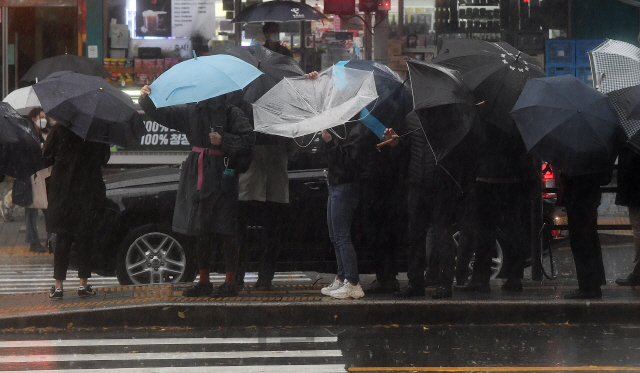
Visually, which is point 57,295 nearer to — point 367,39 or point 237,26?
point 237,26

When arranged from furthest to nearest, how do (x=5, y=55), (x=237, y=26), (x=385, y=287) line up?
(x=5, y=55) → (x=237, y=26) → (x=385, y=287)

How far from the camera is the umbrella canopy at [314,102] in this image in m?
7.43

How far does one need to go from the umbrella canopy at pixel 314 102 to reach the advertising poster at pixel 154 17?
30.0 ft

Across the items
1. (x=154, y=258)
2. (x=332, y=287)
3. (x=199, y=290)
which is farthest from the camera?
(x=154, y=258)

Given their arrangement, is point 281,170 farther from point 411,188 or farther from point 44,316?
point 44,316

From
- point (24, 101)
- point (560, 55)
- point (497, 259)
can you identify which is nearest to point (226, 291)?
point (497, 259)

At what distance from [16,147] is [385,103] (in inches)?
124

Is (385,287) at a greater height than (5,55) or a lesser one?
lesser

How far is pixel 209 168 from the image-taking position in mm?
7910

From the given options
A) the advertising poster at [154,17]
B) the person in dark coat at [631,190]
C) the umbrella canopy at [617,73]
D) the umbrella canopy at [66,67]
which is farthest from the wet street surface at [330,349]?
the advertising poster at [154,17]

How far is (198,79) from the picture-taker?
7570 mm

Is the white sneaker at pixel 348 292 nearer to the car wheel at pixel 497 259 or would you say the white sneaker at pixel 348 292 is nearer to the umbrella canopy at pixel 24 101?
the car wheel at pixel 497 259

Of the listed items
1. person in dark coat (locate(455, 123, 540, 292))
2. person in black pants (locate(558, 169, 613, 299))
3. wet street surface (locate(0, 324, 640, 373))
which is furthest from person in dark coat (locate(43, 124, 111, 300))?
person in black pants (locate(558, 169, 613, 299))

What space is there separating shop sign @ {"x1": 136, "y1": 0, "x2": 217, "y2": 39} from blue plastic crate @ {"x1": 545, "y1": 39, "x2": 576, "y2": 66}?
6.69 m
